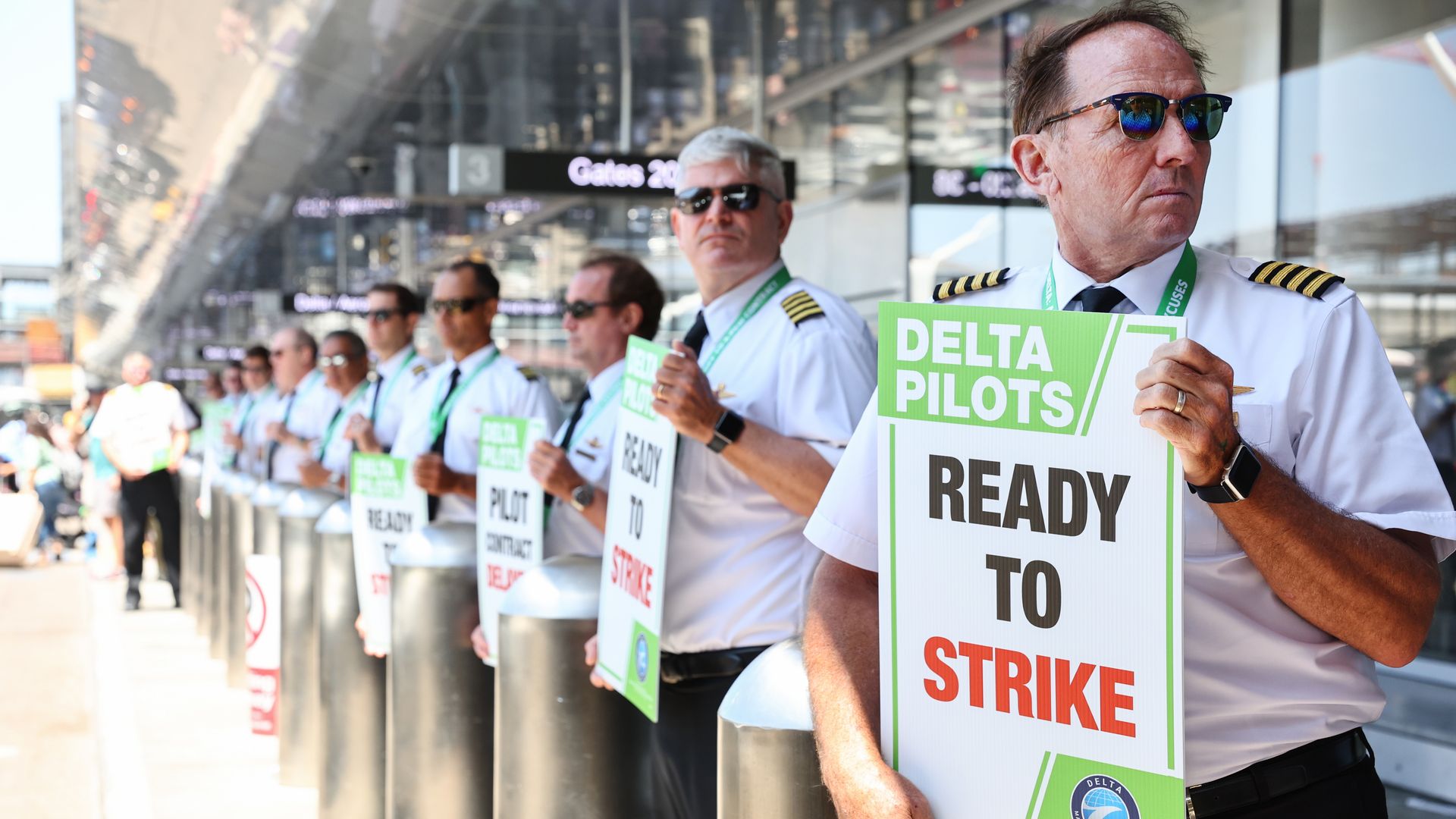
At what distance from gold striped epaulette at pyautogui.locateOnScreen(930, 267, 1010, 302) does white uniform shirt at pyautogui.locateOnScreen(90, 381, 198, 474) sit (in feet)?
35.0

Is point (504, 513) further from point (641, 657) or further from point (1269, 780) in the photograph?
point (1269, 780)

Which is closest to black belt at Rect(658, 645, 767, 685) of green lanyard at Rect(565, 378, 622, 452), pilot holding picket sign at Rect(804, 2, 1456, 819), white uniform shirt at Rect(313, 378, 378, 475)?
green lanyard at Rect(565, 378, 622, 452)

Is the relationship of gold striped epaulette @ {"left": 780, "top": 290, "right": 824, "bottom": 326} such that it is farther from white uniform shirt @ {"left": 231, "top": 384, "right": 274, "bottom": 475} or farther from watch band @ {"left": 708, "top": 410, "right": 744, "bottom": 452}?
white uniform shirt @ {"left": 231, "top": 384, "right": 274, "bottom": 475}

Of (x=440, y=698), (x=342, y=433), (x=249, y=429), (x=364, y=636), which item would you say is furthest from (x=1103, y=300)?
(x=249, y=429)

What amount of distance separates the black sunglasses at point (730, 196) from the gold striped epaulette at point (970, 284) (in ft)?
4.31

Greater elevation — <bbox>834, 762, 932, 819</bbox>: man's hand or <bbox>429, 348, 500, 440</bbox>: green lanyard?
<bbox>429, 348, 500, 440</bbox>: green lanyard

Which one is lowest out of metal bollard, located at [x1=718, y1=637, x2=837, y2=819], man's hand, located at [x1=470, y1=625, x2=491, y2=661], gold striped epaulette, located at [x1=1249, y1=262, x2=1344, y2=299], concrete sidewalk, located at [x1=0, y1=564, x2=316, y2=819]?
concrete sidewalk, located at [x1=0, y1=564, x2=316, y2=819]

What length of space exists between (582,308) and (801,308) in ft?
4.03

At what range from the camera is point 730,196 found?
3316mm

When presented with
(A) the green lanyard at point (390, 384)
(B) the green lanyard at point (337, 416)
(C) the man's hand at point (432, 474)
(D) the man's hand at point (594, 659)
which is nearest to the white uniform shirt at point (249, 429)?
(B) the green lanyard at point (337, 416)

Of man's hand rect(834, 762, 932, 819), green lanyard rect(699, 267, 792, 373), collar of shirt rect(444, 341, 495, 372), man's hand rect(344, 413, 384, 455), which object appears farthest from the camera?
man's hand rect(344, 413, 384, 455)

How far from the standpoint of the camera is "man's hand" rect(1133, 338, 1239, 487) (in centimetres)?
140

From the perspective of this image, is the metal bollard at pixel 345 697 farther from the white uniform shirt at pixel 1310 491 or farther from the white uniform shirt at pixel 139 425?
the white uniform shirt at pixel 139 425

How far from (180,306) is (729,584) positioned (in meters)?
34.3
